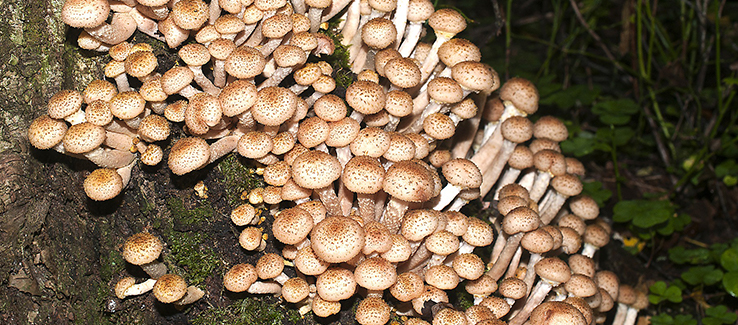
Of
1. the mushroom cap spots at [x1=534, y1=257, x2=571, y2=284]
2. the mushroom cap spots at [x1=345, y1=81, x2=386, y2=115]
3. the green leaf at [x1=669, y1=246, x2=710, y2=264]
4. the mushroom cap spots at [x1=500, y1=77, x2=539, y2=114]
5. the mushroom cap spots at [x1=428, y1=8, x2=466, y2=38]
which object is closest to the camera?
the mushroom cap spots at [x1=345, y1=81, x2=386, y2=115]

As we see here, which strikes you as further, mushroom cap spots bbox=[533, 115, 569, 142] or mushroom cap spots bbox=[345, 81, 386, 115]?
mushroom cap spots bbox=[533, 115, 569, 142]

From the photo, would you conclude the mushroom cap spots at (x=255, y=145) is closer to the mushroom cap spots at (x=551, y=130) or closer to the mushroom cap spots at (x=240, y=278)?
the mushroom cap spots at (x=240, y=278)

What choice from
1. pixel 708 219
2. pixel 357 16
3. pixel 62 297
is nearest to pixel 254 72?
pixel 357 16

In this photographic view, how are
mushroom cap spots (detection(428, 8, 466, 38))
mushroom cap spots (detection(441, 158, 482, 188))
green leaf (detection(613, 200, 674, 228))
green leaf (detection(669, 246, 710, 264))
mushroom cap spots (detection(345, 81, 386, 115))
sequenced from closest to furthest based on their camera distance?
mushroom cap spots (detection(345, 81, 386, 115)) → mushroom cap spots (detection(441, 158, 482, 188)) → mushroom cap spots (detection(428, 8, 466, 38)) → green leaf (detection(613, 200, 674, 228)) → green leaf (detection(669, 246, 710, 264))

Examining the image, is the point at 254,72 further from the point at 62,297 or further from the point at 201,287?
the point at 62,297

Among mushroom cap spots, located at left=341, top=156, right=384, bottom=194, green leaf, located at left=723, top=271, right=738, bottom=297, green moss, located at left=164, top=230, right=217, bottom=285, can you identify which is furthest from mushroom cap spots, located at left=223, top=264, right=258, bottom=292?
green leaf, located at left=723, top=271, right=738, bottom=297

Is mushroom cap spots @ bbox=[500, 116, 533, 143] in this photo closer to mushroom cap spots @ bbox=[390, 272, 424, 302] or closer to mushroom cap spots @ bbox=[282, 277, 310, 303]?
mushroom cap spots @ bbox=[390, 272, 424, 302]
